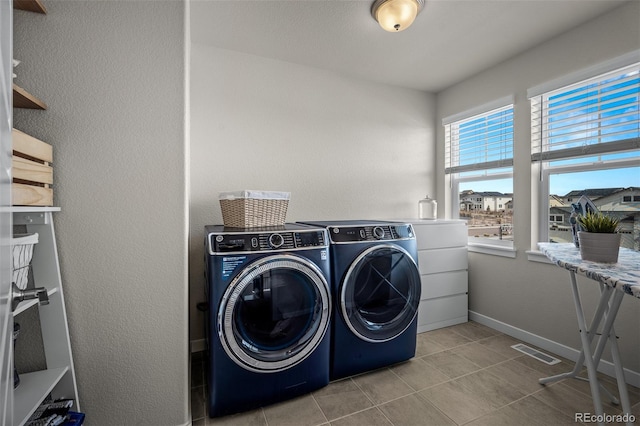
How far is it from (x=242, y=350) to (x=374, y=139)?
2301 mm

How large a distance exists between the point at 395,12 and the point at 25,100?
1892mm

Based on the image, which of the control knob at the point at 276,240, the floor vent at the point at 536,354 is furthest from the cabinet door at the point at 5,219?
the floor vent at the point at 536,354

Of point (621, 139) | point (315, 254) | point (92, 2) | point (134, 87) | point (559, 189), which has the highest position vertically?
point (92, 2)

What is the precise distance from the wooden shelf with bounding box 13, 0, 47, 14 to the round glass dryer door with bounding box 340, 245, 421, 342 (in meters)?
1.90

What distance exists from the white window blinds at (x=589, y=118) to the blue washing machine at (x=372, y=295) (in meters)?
1.35

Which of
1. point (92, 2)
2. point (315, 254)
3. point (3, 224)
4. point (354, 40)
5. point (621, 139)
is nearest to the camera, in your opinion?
point (3, 224)

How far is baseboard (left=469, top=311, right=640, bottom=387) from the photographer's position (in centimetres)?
177

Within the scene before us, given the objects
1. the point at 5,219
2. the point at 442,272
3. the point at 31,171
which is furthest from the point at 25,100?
the point at 442,272

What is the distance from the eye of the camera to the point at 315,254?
167 cm

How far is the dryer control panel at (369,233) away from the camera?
181 centimetres

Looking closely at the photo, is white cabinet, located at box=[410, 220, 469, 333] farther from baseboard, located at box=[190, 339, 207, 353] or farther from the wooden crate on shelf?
the wooden crate on shelf

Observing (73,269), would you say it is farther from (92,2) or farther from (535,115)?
(535,115)

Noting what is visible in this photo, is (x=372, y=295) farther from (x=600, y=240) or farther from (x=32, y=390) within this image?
(x=32, y=390)

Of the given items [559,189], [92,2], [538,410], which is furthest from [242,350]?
[559,189]
